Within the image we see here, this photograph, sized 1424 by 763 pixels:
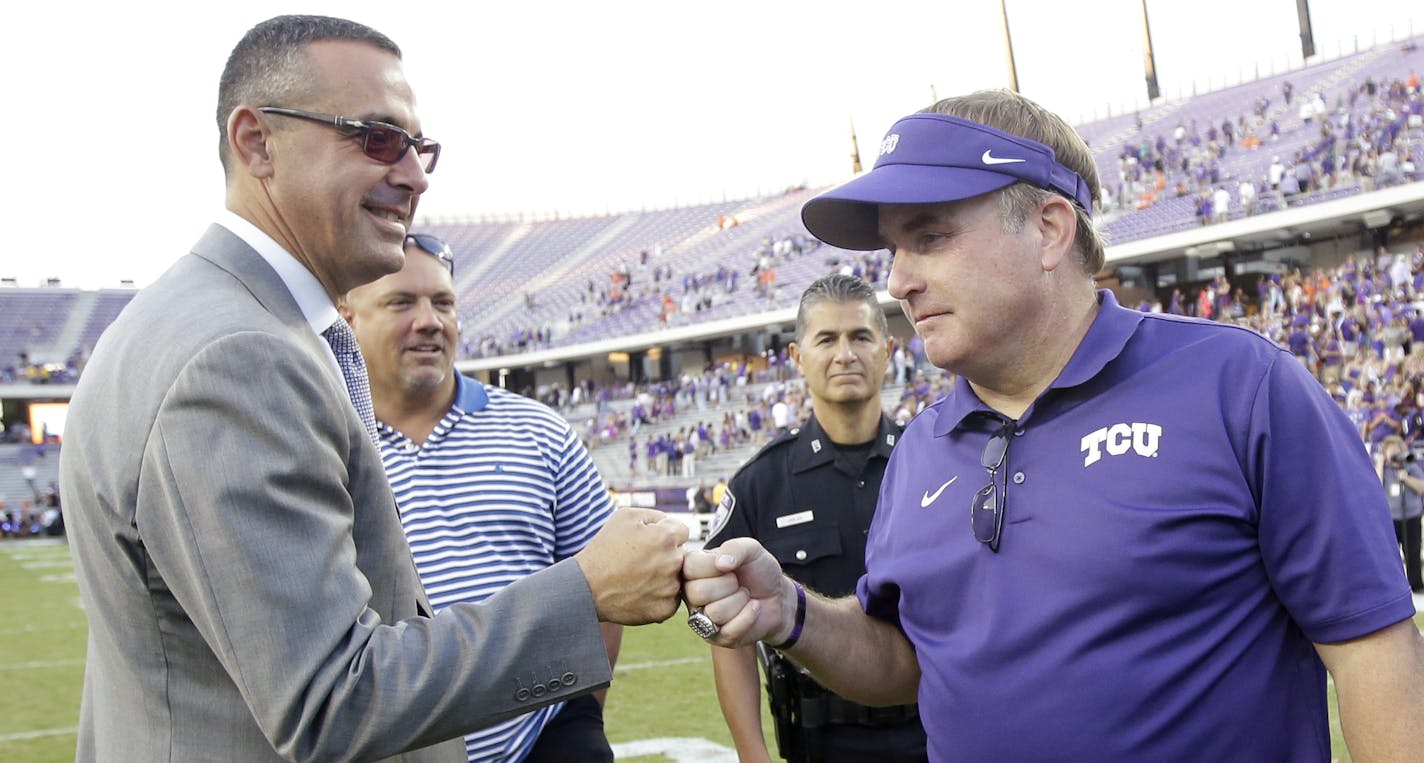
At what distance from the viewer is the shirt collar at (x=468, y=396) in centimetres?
384

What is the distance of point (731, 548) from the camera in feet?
8.11

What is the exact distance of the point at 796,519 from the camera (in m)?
4.18

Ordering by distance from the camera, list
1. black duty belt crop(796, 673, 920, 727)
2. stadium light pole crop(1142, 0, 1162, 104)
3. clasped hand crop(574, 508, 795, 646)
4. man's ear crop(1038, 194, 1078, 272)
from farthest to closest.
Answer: stadium light pole crop(1142, 0, 1162, 104), black duty belt crop(796, 673, 920, 727), man's ear crop(1038, 194, 1078, 272), clasped hand crop(574, 508, 795, 646)

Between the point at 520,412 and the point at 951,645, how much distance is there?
6.48 feet

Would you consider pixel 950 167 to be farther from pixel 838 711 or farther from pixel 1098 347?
pixel 838 711

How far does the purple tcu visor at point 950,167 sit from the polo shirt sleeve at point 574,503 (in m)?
1.63

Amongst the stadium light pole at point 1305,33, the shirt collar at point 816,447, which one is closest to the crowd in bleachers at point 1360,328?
the shirt collar at point 816,447

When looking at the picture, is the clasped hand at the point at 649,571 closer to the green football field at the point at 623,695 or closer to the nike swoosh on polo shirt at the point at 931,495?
the nike swoosh on polo shirt at the point at 931,495

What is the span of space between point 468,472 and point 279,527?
2002mm

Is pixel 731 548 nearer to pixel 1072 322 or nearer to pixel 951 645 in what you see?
pixel 951 645

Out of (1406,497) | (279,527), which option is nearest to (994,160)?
(279,527)

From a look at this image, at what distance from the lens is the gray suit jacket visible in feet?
5.45

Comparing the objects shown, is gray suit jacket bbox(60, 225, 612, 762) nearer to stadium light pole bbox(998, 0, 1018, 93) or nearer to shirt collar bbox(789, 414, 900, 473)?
shirt collar bbox(789, 414, 900, 473)

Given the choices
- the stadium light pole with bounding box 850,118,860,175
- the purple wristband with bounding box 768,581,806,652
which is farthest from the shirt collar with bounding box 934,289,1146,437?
the stadium light pole with bounding box 850,118,860,175
